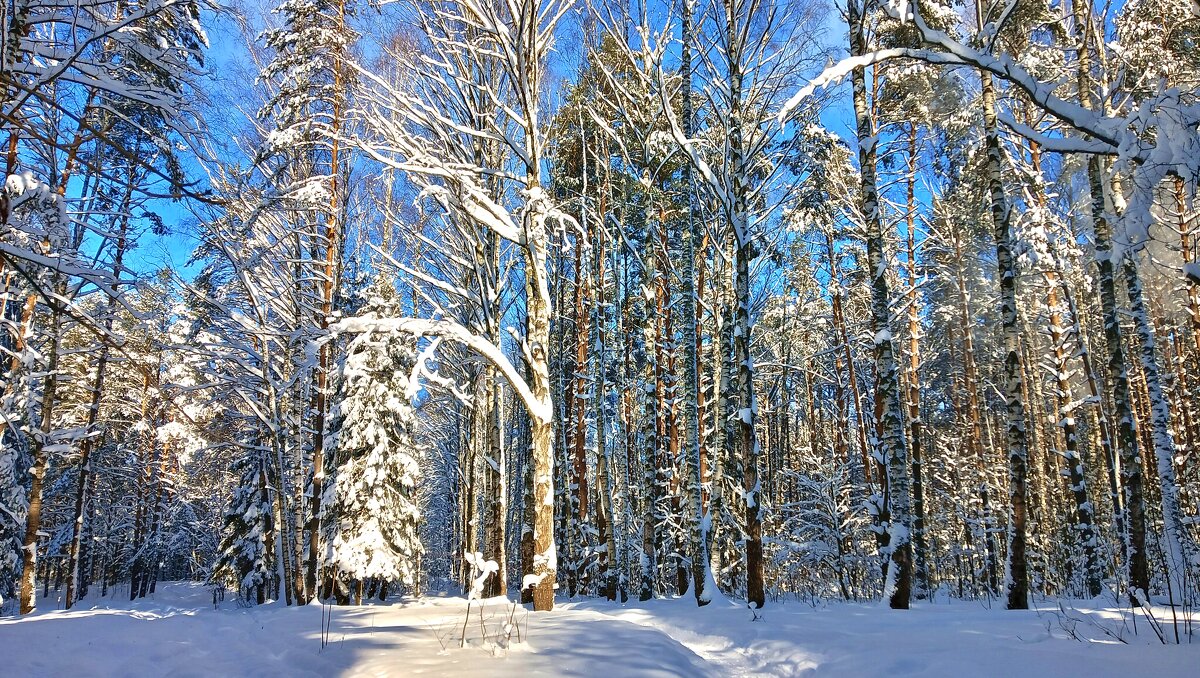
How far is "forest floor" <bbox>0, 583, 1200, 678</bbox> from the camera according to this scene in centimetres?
358

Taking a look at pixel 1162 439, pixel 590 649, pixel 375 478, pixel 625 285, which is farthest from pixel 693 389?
pixel 375 478

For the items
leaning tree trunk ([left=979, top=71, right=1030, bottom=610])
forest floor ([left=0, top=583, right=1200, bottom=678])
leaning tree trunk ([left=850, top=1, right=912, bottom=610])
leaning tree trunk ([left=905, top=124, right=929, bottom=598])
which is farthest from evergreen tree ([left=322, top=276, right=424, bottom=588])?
leaning tree trunk ([left=979, top=71, right=1030, bottom=610])

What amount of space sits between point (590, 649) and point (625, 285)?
1156 centimetres

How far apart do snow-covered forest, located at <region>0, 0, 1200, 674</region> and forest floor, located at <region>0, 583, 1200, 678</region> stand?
0.13 meters

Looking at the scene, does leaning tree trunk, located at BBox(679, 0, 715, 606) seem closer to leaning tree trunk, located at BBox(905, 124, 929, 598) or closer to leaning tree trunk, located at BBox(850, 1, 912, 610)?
leaning tree trunk, located at BBox(850, 1, 912, 610)

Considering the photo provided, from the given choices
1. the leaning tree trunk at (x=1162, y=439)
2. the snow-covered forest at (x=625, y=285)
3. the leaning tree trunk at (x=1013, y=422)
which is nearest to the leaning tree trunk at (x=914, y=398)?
the snow-covered forest at (x=625, y=285)

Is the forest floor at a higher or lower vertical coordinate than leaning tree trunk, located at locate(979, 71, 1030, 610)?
lower

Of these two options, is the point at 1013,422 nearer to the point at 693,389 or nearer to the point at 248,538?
the point at 693,389

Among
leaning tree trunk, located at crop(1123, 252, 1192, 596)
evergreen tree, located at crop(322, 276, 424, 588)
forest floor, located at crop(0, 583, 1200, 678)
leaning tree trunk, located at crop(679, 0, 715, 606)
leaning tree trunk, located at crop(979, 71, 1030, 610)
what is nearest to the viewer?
forest floor, located at crop(0, 583, 1200, 678)

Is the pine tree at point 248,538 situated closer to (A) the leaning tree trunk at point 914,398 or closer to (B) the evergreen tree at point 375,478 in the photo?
(B) the evergreen tree at point 375,478

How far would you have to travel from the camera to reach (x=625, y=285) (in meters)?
15.0

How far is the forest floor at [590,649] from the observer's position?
3.58 m

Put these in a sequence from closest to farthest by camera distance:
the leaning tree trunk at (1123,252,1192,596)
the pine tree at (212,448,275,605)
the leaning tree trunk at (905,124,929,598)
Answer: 1. the leaning tree trunk at (1123,252,1192,596)
2. the leaning tree trunk at (905,124,929,598)
3. the pine tree at (212,448,275,605)

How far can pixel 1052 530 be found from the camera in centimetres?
1856
